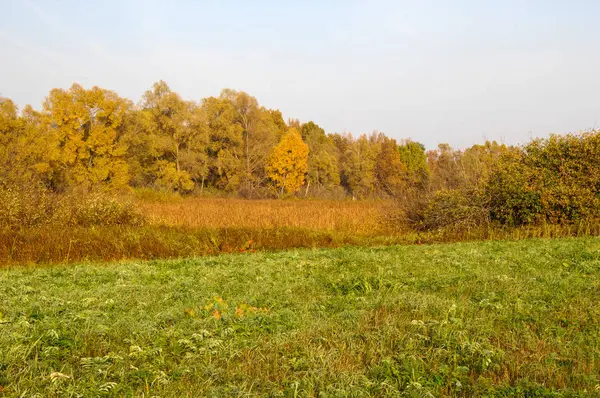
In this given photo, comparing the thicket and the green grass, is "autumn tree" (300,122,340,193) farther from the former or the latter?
the green grass

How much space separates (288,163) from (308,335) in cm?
4928

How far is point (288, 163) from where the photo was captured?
53.9 metres

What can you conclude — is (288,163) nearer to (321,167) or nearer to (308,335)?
(321,167)

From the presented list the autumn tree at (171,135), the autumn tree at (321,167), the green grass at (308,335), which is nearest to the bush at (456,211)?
the green grass at (308,335)

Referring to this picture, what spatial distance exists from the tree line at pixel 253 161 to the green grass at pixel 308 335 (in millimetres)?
11043

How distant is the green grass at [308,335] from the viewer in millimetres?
3893

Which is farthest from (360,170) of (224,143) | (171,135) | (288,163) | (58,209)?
(58,209)

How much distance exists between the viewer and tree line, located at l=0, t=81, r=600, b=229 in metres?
18.6

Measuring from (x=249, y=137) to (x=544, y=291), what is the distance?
4920 cm

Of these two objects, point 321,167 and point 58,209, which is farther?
point 321,167

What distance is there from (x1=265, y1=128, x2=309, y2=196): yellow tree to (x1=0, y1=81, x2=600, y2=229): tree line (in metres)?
0.13

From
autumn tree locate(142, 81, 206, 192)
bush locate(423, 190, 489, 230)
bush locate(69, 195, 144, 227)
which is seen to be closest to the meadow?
bush locate(69, 195, 144, 227)

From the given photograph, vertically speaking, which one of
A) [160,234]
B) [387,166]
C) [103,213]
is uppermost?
[387,166]

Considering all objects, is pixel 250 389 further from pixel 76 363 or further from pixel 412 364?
pixel 76 363
